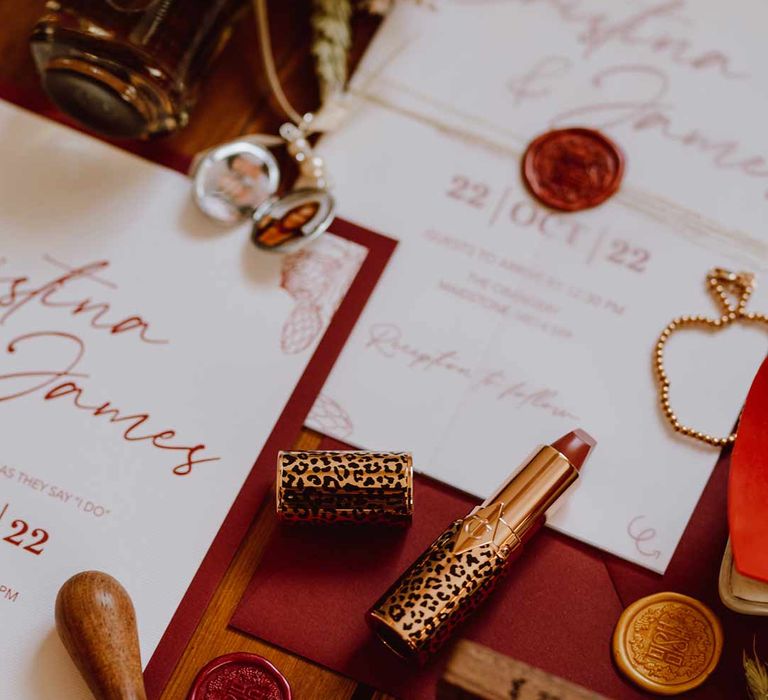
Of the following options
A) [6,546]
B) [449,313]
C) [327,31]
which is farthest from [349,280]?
[6,546]

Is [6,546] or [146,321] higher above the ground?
[146,321]

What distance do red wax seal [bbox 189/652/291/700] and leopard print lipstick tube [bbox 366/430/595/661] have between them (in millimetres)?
74

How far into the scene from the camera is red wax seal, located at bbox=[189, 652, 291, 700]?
544 mm

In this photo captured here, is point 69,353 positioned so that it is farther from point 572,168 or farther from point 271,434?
point 572,168

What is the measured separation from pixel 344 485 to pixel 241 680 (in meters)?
0.14

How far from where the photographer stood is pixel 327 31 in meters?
0.66

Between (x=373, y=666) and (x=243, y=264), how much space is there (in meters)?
0.30

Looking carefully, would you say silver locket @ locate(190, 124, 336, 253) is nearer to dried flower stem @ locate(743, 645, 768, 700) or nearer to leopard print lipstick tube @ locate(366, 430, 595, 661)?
leopard print lipstick tube @ locate(366, 430, 595, 661)

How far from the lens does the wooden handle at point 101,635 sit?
0.51m

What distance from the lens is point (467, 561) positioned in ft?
1.74

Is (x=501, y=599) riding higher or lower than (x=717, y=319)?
lower

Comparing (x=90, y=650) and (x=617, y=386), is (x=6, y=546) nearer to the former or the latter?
(x=90, y=650)

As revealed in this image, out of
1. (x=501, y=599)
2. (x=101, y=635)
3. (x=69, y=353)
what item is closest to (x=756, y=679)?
(x=501, y=599)

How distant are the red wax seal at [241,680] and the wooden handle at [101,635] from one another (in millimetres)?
43
